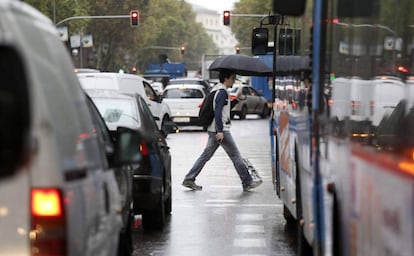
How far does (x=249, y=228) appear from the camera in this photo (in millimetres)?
12578

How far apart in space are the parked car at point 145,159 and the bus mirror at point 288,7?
148 inches

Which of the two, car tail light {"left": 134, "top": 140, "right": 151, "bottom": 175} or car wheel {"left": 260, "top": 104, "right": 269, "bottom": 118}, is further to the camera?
car wheel {"left": 260, "top": 104, "right": 269, "bottom": 118}

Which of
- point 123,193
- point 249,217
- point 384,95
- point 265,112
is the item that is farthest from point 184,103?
point 384,95

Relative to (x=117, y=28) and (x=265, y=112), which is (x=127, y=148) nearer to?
(x=265, y=112)

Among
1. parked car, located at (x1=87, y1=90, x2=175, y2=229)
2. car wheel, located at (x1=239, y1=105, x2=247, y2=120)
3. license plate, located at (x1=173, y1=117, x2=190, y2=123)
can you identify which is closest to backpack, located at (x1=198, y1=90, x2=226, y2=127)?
parked car, located at (x1=87, y1=90, x2=175, y2=229)

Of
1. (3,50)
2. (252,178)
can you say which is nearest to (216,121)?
(252,178)

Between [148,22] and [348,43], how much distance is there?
84872 millimetres

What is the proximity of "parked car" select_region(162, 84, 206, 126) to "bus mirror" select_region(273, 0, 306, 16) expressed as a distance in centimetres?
2819

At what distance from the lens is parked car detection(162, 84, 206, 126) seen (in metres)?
36.4

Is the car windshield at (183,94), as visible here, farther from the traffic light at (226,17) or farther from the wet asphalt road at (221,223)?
the traffic light at (226,17)

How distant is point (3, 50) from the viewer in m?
3.54

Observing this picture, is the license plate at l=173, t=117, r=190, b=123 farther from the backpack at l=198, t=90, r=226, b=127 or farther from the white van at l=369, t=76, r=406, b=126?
the white van at l=369, t=76, r=406, b=126

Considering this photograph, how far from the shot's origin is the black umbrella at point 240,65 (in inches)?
700

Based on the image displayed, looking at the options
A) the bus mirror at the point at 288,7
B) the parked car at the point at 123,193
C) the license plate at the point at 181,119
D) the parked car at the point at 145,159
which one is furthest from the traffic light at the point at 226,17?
the bus mirror at the point at 288,7
